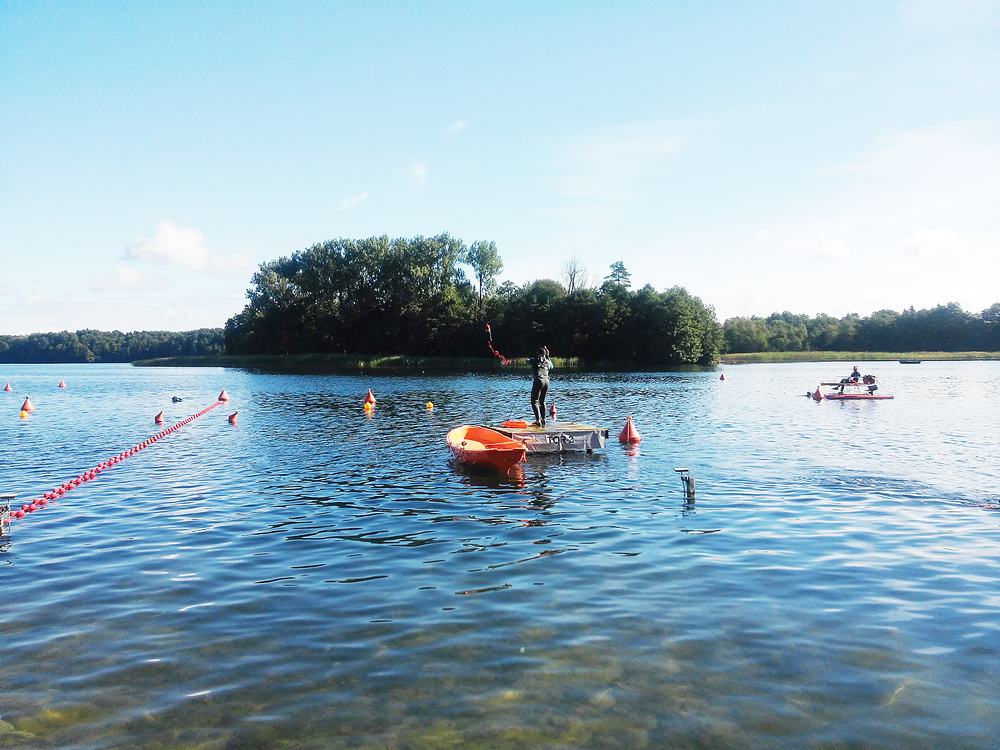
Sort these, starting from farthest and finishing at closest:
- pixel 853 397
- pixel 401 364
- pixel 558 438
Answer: pixel 401 364 < pixel 853 397 < pixel 558 438

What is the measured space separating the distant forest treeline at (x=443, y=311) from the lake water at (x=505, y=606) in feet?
253

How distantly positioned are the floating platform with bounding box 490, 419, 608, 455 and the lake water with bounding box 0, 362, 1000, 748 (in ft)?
5.21

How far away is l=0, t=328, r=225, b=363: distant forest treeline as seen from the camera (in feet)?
593

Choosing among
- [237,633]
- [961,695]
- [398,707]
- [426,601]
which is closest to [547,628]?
[426,601]

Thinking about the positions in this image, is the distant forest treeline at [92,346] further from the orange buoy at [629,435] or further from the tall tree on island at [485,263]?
the orange buoy at [629,435]

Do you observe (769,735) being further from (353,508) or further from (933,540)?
(353,508)

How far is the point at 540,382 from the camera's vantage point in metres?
21.8

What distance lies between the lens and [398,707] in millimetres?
5848

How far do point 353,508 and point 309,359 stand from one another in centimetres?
8867

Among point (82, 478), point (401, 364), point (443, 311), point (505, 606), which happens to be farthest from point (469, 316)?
point (505, 606)

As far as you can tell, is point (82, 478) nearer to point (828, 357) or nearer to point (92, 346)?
point (828, 357)

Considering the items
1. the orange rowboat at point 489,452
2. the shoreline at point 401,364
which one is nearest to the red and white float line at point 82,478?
the orange rowboat at point 489,452

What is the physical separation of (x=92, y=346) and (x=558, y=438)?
195000 millimetres

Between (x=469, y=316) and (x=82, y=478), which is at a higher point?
(x=469, y=316)
